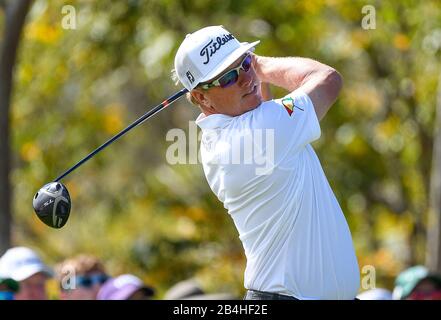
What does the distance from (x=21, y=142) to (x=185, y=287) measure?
12.6 feet

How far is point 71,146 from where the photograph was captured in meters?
13.2

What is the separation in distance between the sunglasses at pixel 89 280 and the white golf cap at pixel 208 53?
3.58 m

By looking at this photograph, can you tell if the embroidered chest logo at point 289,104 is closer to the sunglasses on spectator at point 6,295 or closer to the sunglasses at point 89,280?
the sunglasses on spectator at point 6,295

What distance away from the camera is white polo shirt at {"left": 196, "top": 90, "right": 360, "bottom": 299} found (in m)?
4.42

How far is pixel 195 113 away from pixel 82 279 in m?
8.64

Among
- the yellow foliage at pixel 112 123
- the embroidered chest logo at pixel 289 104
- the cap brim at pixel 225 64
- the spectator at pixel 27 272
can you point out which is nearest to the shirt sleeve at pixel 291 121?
the embroidered chest logo at pixel 289 104

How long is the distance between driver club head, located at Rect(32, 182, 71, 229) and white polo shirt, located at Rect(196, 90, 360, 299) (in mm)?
717

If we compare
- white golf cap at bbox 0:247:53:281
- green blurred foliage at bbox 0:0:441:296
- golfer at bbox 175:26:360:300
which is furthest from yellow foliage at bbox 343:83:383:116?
golfer at bbox 175:26:360:300

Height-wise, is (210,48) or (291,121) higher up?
(210,48)

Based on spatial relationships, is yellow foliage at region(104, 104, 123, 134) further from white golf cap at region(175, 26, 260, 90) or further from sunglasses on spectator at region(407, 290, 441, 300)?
white golf cap at region(175, 26, 260, 90)

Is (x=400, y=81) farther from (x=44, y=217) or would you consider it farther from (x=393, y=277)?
(x=44, y=217)

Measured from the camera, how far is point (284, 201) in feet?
14.7

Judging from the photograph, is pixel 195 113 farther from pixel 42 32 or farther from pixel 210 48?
pixel 210 48

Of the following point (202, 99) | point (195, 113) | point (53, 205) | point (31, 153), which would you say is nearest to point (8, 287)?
point (53, 205)
